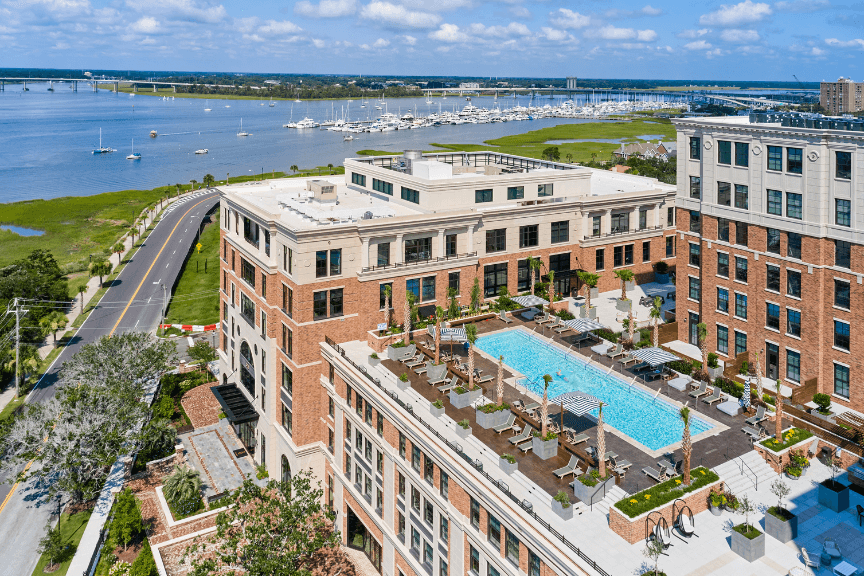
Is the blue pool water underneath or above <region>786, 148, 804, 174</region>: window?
underneath

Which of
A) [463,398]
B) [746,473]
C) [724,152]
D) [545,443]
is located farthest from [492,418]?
[724,152]

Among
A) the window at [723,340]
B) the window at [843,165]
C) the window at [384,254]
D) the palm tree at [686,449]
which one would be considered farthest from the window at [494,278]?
the palm tree at [686,449]

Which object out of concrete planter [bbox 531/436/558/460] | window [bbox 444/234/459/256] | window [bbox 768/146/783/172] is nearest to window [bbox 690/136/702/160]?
window [bbox 768/146/783/172]

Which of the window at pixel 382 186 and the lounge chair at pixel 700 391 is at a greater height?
the window at pixel 382 186

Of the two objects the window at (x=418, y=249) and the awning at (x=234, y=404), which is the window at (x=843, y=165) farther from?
the awning at (x=234, y=404)

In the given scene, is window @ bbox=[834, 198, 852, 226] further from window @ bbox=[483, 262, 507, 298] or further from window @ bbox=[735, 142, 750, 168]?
window @ bbox=[483, 262, 507, 298]

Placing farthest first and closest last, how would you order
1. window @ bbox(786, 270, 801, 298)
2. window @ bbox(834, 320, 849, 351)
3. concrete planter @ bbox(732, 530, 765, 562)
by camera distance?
window @ bbox(786, 270, 801, 298) → window @ bbox(834, 320, 849, 351) → concrete planter @ bbox(732, 530, 765, 562)

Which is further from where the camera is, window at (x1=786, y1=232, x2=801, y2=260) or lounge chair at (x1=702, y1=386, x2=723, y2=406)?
window at (x1=786, y1=232, x2=801, y2=260)
